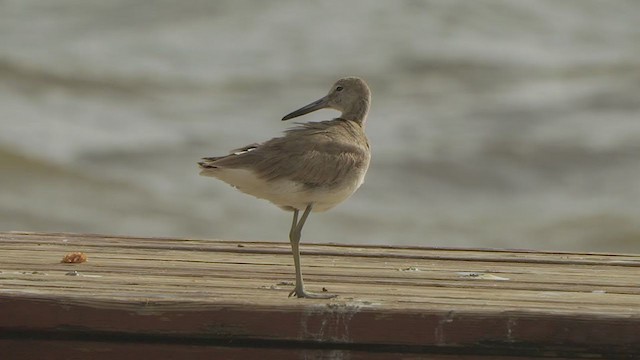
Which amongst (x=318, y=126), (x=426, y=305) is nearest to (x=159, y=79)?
(x=318, y=126)

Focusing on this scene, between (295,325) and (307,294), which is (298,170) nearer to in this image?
(307,294)

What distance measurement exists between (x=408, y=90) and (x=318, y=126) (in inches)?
390

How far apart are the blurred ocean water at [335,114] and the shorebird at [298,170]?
5.63m

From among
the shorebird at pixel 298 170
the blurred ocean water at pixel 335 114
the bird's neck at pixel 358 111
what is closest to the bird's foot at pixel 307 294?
the shorebird at pixel 298 170

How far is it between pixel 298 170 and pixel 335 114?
22.9 feet

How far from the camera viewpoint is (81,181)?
13336mm

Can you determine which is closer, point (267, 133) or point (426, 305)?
point (426, 305)

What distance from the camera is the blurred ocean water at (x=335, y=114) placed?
41.3 feet

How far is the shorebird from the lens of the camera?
16.7 feet

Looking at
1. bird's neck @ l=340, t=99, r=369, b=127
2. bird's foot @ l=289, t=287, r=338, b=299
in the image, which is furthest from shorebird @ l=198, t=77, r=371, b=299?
bird's neck @ l=340, t=99, r=369, b=127

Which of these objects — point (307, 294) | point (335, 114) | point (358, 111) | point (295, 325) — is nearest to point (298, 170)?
point (307, 294)

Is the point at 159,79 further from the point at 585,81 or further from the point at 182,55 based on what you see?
the point at 585,81

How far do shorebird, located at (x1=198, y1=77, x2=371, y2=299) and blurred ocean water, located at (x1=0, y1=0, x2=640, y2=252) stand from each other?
18.5 ft

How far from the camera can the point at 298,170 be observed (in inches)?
204
